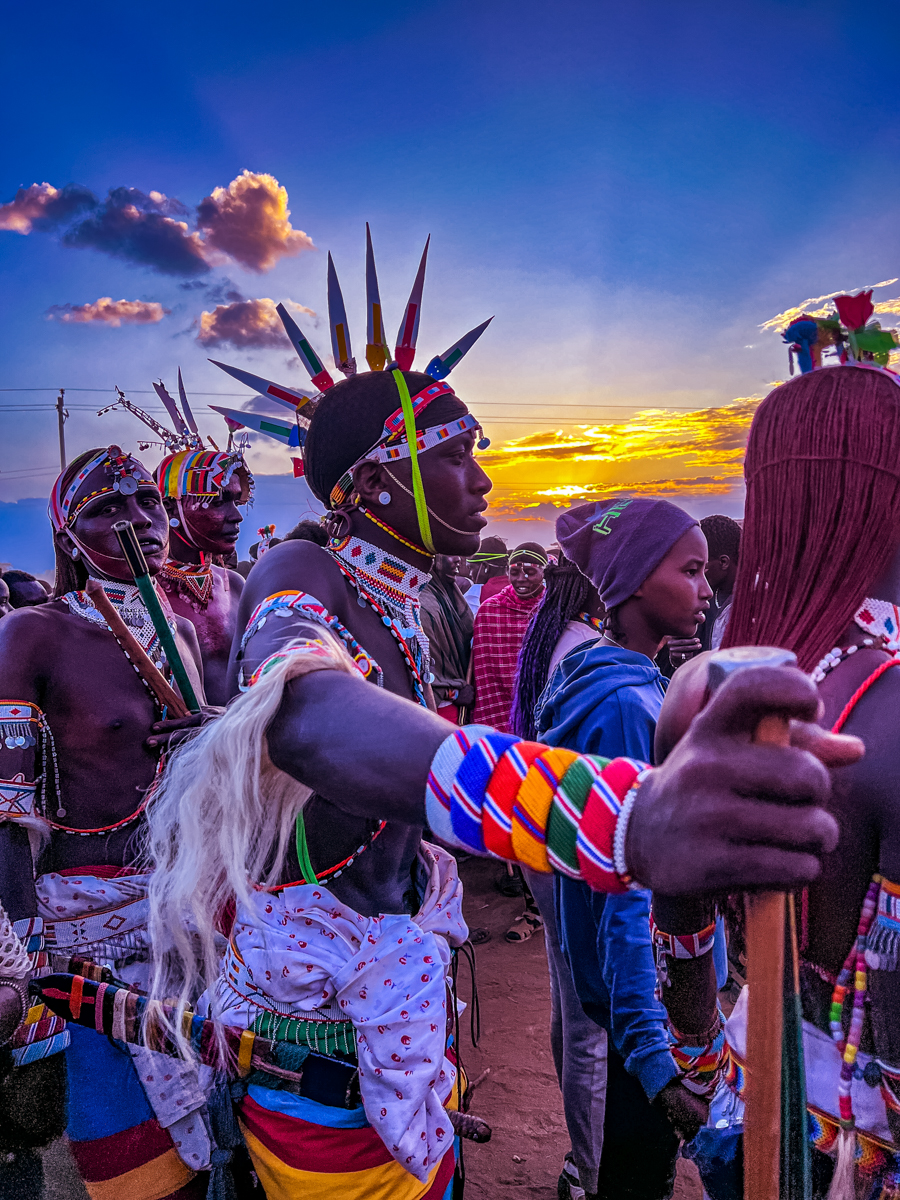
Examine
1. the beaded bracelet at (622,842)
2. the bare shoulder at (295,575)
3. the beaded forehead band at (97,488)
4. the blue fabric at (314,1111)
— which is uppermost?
the beaded forehead band at (97,488)

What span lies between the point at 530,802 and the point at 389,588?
1.11 m

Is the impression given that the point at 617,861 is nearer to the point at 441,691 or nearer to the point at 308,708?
the point at 308,708

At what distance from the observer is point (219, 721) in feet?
3.61

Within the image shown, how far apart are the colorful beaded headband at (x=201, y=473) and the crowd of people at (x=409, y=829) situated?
170cm

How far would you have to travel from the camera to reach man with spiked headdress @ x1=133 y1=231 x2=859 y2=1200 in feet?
2.45

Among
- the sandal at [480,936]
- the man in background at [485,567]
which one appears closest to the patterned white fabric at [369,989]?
the sandal at [480,936]

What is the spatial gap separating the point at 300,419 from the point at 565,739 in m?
1.35

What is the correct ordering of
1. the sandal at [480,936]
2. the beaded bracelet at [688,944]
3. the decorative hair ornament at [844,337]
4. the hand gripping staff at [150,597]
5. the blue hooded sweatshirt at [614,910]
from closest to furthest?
the decorative hair ornament at [844,337]
the beaded bracelet at [688,944]
the blue hooded sweatshirt at [614,910]
the hand gripping staff at [150,597]
the sandal at [480,936]

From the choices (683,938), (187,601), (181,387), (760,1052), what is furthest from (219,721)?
(181,387)

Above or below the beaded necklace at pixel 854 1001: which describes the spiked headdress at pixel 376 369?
above

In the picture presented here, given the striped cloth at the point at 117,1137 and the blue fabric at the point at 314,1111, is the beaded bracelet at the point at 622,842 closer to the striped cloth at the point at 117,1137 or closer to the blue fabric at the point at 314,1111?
the blue fabric at the point at 314,1111

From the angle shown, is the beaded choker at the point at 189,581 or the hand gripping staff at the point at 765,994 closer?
the hand gripping staff at the point at 765,994

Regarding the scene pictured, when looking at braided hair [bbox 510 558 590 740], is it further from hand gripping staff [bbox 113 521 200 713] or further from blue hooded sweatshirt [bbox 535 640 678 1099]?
hand gripping staff [bbox 113 521 200 713]

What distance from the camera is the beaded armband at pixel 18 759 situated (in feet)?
7.36
